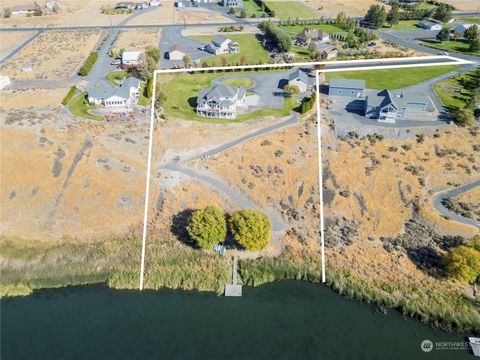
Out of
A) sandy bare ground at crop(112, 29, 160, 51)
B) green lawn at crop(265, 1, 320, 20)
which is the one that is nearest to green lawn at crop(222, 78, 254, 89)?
sandy bare ground at crop(112, 29, 160, 51)

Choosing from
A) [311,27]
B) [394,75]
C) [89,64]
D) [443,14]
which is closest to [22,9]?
[89,64]

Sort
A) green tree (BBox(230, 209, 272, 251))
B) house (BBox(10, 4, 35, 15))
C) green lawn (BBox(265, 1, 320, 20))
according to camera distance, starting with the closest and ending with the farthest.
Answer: green tree (BBox(230, 209, 272, 251)), green lawn (BBox(265, 1, 320, 20)), house (BBox(10, 4, 35, 15))

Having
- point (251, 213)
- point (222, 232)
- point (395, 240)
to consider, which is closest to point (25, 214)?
point (222, 232)

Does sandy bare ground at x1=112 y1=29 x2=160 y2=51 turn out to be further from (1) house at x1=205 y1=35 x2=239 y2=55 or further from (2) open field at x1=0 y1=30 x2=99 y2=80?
(1) house at x1=205 y1=35 x2=239 y2=55

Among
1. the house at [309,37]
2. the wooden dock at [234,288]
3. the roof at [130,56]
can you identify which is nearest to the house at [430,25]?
the house at [309,37]

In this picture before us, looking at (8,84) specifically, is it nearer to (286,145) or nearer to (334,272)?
(286,145)

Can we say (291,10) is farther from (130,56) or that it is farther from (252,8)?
(130,56)

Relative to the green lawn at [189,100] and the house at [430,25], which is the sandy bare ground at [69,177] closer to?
the green lawn at [189,100]
